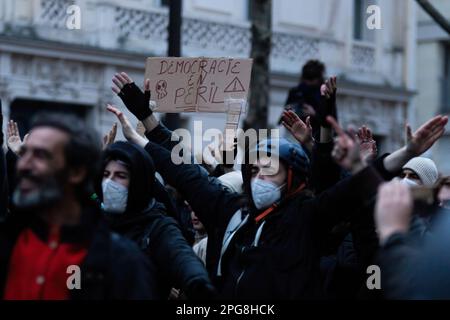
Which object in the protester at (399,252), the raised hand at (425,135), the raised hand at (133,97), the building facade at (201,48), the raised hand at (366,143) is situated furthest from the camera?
the building facade at (201,48)

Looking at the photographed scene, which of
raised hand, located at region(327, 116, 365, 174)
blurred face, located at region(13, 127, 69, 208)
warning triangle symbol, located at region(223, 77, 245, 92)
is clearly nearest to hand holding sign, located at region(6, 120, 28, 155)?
warning triangle symbol, located at region(223, 77, 245, 92)

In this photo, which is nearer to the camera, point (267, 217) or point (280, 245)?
point (280, 245)

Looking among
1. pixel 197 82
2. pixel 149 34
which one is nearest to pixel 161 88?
pixel 197 82

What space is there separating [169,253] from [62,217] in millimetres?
1320

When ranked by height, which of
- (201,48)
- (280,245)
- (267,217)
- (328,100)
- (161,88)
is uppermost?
(201,48)

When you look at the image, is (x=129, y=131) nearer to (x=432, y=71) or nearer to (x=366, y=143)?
(x=366, y=143)

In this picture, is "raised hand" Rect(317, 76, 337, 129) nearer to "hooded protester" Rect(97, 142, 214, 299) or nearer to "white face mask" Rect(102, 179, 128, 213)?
"hooded protester" Rect(97, 142, 214, 299)

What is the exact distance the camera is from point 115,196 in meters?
5.57

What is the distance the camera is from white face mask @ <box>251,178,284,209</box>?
5.49m

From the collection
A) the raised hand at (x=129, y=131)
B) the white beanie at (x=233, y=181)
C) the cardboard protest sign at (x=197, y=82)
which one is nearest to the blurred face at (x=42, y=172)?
the raised hand at (x=129, y=131)

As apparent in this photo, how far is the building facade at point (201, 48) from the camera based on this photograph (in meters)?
19.3

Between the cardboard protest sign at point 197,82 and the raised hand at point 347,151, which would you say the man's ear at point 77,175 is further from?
the cardboard protest sign at point 197,82

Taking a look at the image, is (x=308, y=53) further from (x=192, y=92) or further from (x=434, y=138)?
(x=434, y=138)

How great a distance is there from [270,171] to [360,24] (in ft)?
70.7
